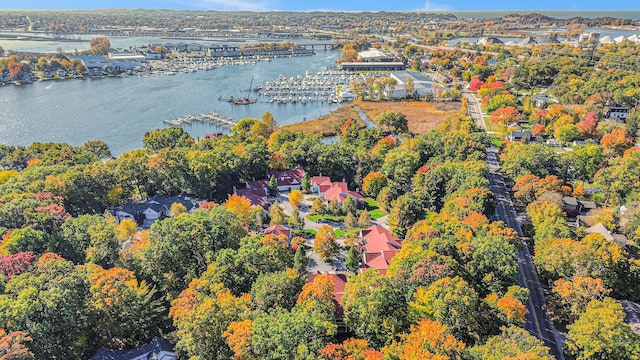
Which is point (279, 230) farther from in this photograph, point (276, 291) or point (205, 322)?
point (205, 322)

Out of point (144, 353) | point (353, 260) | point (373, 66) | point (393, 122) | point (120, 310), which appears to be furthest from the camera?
point (373, 66)

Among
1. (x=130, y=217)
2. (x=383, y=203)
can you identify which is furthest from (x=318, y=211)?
(x=130, y=217)

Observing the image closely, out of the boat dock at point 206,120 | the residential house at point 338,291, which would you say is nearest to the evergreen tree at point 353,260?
the residential house at point 338,291

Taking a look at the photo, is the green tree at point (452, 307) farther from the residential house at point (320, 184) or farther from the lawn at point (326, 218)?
the residential house at point (320, 184)

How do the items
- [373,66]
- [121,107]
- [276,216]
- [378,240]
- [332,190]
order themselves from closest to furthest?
[378,240] < [276,216] < [332,190] < [121,107] < [373,66]

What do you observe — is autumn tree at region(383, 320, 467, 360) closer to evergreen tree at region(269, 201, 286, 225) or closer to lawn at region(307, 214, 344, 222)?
evergreen tree at region(269, 201, 286, 225)

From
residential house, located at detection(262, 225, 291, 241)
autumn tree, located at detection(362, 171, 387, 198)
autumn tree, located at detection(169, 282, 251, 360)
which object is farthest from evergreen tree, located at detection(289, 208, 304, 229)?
autumn tree, located at detection(169, 282, 251, 360)

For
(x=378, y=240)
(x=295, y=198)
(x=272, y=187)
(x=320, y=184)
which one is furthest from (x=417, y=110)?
(x=378, y=240)
